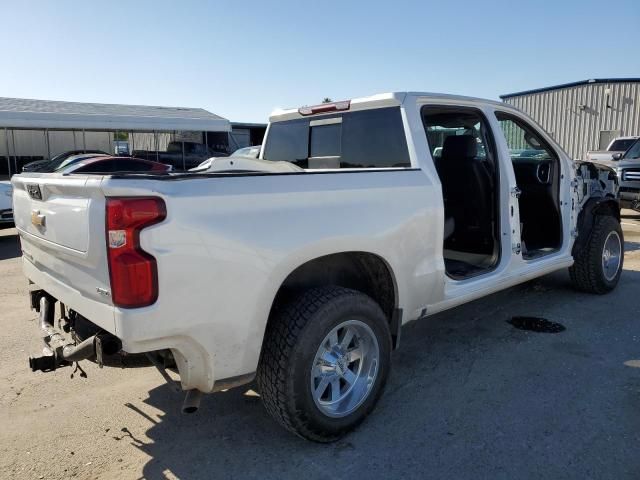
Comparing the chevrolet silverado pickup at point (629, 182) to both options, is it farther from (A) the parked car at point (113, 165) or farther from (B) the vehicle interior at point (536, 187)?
(A) the parked car at point (113, 165)

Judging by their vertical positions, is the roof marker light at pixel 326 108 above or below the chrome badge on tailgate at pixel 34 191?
above

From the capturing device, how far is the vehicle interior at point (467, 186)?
4.19 m

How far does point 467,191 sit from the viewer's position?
Result: 4.40 m

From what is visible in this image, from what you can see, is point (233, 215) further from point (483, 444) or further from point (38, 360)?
point (483, 444)

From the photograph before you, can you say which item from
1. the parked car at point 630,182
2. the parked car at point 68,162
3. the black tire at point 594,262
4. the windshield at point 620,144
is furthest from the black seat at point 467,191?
the windshield at point 620,144

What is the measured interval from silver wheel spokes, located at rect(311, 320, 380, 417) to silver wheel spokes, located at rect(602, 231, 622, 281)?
3659 millimetres

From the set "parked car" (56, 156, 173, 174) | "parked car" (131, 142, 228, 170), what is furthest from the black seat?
"parked car" (131, 142, 228, 170)

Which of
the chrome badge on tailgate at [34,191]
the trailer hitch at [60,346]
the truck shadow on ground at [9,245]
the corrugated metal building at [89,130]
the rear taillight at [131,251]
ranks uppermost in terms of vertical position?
the corrugated metal building at [89,130]

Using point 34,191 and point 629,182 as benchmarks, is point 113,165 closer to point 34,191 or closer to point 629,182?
point 34,191

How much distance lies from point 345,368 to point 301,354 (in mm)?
454

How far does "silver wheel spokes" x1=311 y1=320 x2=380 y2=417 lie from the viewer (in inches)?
112

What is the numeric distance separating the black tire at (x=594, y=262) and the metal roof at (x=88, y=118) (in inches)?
723

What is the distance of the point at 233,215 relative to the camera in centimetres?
236

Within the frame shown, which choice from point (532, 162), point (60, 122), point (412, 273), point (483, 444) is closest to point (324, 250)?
point (412, 273)
